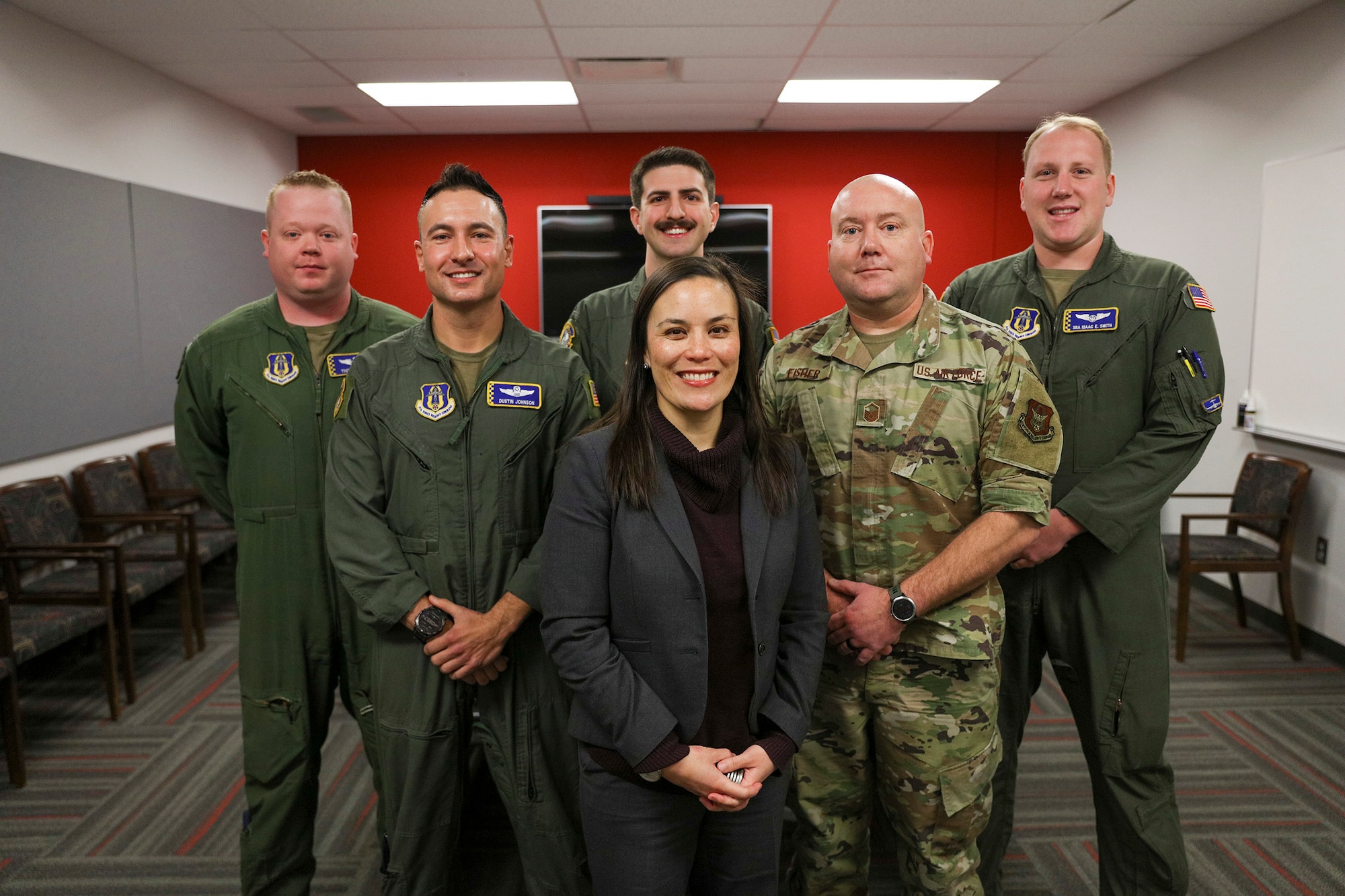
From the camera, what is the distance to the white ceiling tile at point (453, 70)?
5070 mm

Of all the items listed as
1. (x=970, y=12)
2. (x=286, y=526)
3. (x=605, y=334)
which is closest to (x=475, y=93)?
(x=970, y=12)

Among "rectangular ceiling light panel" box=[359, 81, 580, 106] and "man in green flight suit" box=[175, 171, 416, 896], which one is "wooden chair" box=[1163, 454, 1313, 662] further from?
"rectangular ceiling light panel" box=[359, 81, 580, 106]

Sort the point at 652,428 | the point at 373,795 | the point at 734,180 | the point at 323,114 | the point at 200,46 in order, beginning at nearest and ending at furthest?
the point at 652,428
the point at 373,795
the point at 200,46
the point at 323,114
the point at 734,180

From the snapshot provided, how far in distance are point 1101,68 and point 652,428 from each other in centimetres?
522

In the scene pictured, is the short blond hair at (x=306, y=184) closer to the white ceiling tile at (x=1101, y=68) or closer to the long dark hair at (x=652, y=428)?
the long dark hair at (x=652, y=428)

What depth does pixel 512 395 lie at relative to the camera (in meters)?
1.92

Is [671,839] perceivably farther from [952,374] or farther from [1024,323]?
[1024,323]

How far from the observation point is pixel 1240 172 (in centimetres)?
479

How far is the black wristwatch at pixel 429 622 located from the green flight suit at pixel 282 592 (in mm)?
Result: 406

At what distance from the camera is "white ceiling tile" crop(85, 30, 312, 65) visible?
4.44m

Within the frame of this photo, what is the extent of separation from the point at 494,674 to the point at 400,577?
305 mm

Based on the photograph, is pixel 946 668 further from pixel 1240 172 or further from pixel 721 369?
pixel 1240 172

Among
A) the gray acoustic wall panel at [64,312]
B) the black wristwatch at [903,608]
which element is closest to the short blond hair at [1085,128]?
the black wristwatch at [903,608]

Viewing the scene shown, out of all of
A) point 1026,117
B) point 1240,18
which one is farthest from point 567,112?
point 1240,18
